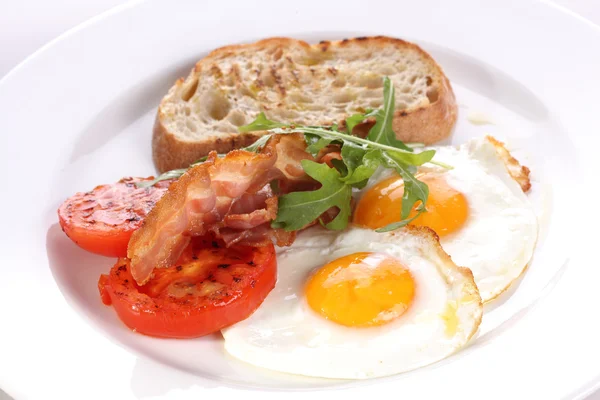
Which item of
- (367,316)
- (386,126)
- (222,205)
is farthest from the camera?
(386,126)

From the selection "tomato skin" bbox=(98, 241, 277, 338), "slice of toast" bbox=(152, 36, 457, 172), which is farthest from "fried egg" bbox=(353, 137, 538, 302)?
"tomato skin" bbox=(98, 241, 277, 338)

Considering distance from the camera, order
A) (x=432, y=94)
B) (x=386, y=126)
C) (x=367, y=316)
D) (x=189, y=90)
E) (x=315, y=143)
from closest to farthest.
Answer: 1. (x=367, y=316)
2. (x=315, y=143)
3. (x=386, y=126)
4. (x=432, y=94)
5. (x=189, y=90)

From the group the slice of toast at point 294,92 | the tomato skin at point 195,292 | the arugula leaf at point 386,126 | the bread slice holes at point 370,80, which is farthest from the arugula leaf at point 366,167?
the bread slice holes at point 370,80

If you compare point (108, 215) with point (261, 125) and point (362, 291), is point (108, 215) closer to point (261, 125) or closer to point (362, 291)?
point (261, 125)

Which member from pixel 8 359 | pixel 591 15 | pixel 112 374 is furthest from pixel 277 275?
pixel 591 15

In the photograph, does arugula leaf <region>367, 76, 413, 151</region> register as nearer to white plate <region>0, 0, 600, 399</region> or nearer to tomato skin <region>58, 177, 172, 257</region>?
white plate <region>0, 0, 600, 399</region>

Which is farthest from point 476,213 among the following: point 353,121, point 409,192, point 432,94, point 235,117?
point 235,117
